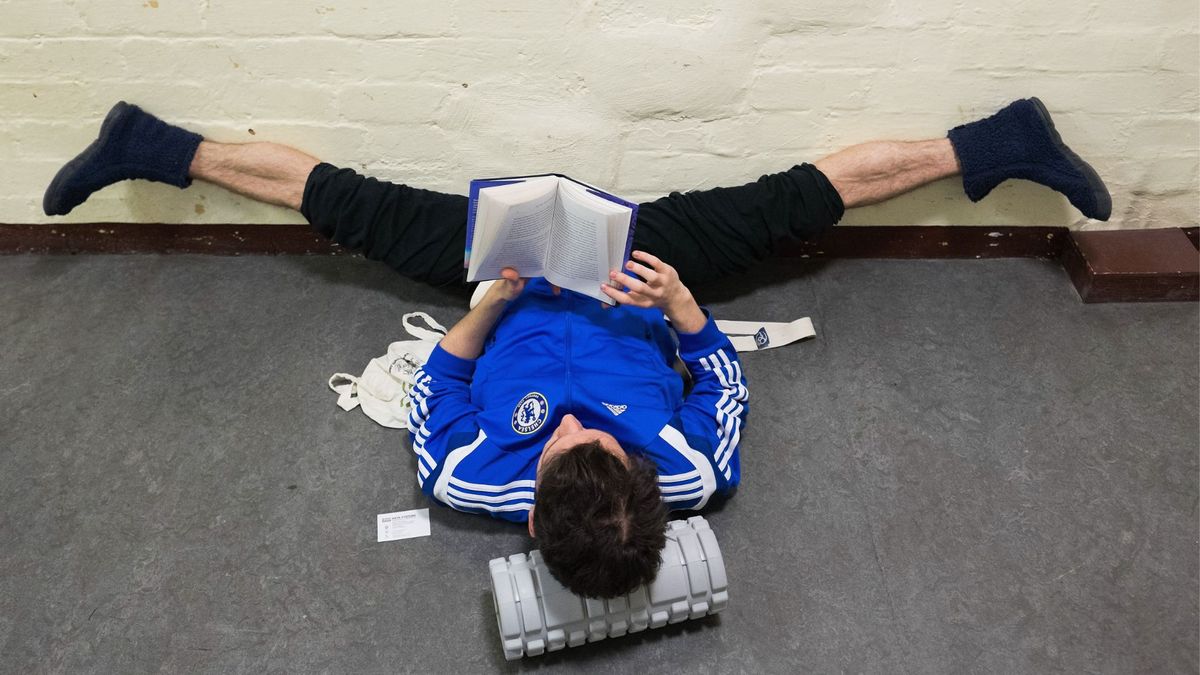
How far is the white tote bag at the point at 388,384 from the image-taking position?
187cm

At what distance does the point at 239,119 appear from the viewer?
1.92 m

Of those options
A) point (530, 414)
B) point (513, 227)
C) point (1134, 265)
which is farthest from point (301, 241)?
point (1134, 265)

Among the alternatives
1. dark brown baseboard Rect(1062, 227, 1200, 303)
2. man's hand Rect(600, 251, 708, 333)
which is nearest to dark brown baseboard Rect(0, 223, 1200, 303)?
dark brown baseboard Rect(1062, 227, 1200, 303)

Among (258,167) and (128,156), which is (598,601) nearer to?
(258,167)

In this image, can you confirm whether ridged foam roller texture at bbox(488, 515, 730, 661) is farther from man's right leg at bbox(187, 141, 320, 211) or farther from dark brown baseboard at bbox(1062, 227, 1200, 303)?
dark brown baseboard at bbox(1062, 227, 1200, 303)

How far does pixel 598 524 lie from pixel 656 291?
1.65 ft

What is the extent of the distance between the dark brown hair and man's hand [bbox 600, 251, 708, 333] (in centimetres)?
39

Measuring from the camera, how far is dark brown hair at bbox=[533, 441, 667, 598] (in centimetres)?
130

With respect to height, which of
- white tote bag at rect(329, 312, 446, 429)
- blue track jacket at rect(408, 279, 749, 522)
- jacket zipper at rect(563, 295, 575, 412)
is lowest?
white tote bag at rect(329, 312, 446, 429)

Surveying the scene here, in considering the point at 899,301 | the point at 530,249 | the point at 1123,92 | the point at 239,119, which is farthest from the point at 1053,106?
the point at 239,119

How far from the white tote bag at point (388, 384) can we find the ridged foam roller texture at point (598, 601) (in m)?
0.49

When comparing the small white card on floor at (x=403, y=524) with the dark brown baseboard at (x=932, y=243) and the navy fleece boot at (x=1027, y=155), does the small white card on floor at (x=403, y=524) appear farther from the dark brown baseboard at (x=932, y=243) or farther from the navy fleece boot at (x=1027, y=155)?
the navy fleece boot at (x=1027, y=155)

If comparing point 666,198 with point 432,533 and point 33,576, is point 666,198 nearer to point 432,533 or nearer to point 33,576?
point 432,533

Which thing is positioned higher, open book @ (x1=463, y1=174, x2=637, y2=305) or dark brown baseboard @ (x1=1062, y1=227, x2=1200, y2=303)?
open book @ (x1=463, y1=174, x2=637, y2=305)
